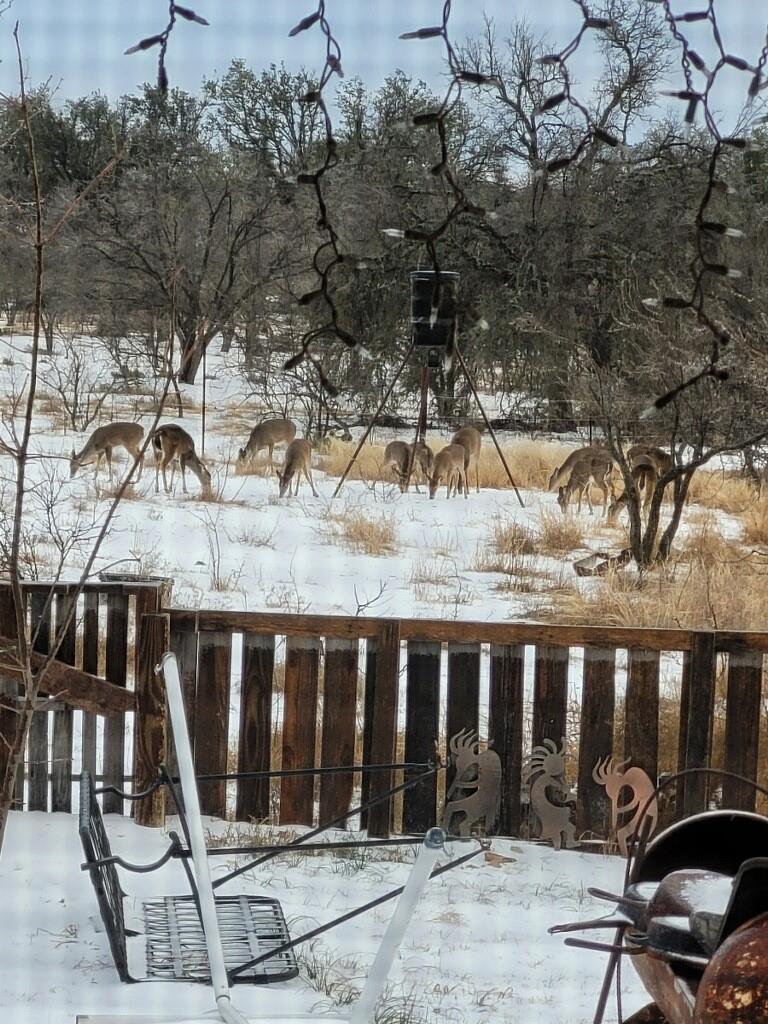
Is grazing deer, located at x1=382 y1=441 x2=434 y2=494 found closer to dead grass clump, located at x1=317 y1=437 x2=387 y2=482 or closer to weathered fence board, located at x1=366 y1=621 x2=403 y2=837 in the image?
dead grass clump, located at x1=317 y1=437 x2=387 y2=482

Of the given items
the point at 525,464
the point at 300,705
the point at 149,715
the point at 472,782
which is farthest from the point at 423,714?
the point at 525,464

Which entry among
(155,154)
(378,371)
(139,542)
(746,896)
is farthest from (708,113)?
(155,154)

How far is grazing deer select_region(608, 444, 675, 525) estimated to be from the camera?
6.34m

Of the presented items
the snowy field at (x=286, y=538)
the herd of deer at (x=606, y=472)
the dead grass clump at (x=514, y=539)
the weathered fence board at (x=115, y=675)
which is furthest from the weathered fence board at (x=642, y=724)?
the herd of deer at (x=606, y=472)

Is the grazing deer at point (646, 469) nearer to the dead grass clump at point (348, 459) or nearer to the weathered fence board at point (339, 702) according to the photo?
the dead grass clump at point (348, 459)

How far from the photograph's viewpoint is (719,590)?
16.4 ft

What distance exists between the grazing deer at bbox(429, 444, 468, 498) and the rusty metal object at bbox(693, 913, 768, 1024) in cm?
639

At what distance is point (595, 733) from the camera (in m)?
2.90

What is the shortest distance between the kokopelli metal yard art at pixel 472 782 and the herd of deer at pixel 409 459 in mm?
3660

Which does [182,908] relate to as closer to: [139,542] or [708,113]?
[708,113]

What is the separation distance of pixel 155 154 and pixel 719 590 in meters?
5.57

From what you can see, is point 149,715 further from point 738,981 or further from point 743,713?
point 738,981

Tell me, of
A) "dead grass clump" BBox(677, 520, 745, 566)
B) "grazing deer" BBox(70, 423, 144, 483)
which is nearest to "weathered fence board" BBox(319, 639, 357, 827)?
"dead grass clump" BBox(677, 520, 745, 566)

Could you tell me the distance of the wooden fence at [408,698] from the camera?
113 inches
